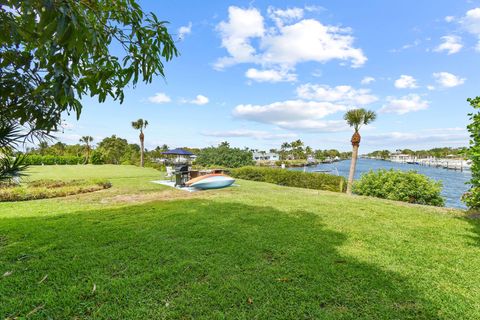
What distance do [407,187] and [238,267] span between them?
9969mm

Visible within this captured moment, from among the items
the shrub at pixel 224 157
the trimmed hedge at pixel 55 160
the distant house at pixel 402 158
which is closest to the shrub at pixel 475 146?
the shrub at pixel 224 157

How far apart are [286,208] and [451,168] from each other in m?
88.1

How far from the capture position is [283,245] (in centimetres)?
418

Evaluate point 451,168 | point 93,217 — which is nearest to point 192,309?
point 93,217

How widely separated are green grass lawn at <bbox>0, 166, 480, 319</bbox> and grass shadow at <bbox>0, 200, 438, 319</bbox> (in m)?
0.01

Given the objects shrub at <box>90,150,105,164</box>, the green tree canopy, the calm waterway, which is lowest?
the calm waterway

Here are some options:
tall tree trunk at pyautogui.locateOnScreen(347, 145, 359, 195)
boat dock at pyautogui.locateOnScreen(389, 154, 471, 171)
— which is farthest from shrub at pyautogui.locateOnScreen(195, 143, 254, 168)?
boat dock at pyautogui.locateOnScreen(389, 154, 471, 171)

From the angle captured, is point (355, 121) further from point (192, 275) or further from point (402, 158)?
point (402, 158)

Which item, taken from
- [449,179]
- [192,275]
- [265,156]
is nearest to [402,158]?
[265,156]

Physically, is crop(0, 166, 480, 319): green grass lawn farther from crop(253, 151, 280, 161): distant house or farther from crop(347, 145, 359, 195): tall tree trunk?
crop(253, 151, 280, 161): distant house

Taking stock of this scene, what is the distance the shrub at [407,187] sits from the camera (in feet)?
33.9

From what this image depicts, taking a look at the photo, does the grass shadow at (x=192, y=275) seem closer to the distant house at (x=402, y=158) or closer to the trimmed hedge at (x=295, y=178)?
the trimmed hedge at (x=295, y=178)

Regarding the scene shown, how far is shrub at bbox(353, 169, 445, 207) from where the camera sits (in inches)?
406

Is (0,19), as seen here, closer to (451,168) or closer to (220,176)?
(220,176)
